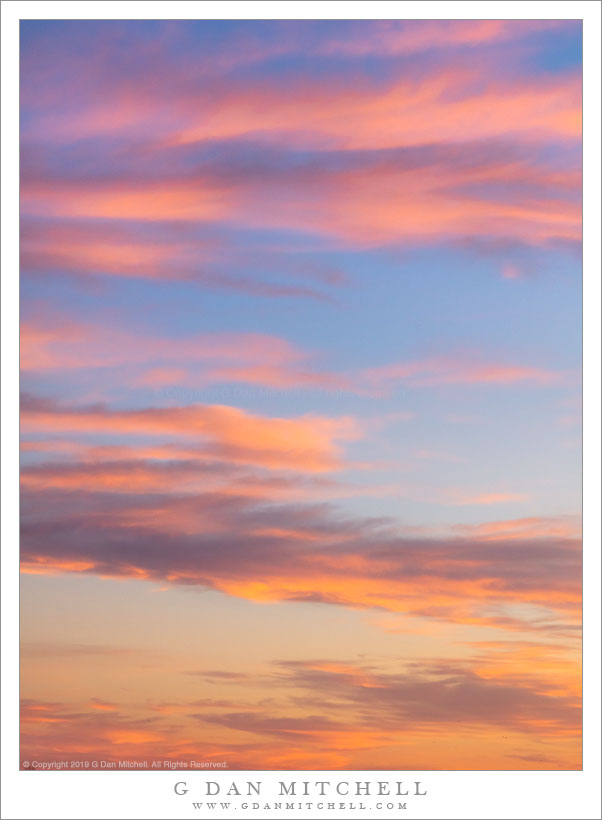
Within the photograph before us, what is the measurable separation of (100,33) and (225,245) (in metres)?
2.79

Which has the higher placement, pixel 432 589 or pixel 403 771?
pixel 432 589

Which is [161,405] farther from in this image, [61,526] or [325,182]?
[325,182]

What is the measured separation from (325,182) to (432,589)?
4614 millimetres

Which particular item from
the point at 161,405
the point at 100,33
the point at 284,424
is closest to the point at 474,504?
the point at 284,424

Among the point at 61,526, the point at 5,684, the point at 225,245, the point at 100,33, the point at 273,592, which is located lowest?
the point at 5,684

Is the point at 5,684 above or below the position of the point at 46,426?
below

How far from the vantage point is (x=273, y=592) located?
1087cm

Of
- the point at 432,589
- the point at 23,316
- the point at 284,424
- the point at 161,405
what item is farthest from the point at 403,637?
the point at 23,316

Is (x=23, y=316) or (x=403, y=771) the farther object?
(x=23, y=316)

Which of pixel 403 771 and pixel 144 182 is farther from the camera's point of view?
pixel 144 182

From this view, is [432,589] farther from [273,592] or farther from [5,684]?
[5,684]

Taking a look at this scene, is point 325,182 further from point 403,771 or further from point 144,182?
point 403,771

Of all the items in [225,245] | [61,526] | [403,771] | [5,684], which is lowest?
[403,771]

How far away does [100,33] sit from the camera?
37.1 feet
